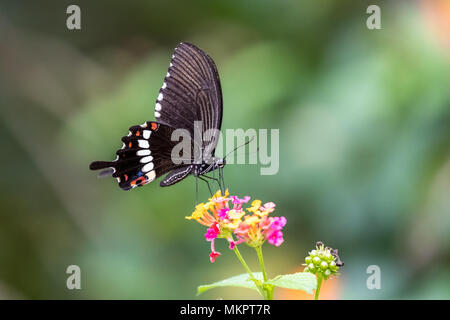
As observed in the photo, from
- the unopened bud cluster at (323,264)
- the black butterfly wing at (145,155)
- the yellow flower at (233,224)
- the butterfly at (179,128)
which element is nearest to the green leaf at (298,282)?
the unopened bud cluster at (323,264)

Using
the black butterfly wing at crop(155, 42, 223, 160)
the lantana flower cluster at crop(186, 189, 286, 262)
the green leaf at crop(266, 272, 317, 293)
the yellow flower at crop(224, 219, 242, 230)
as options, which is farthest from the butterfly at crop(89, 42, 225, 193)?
the green leaf at crop(266, 272, 317, 293)

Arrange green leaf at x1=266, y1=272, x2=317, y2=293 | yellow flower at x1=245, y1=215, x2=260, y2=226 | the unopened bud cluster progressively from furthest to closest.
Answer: the unopened bud cluster → yellow flower at x1=245, y1=215, x2=260, y2=226 → green leaf at x1=266, y1=272, x2=317, y2=293

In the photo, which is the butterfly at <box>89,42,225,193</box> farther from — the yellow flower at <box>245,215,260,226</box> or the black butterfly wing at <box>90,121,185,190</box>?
the yellow flower at <box>245,215,260,226</box>

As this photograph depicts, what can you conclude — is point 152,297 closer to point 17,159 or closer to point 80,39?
point 17,159

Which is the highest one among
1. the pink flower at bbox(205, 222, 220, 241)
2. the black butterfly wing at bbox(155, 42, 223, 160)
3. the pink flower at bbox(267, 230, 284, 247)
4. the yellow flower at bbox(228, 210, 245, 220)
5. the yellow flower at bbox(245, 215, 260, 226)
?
the black butterfly wing at bbox(155, 42, 223, 160)

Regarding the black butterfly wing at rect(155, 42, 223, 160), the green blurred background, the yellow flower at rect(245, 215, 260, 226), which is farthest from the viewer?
the green blurred background

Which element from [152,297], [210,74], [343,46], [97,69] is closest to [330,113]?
[343,46]

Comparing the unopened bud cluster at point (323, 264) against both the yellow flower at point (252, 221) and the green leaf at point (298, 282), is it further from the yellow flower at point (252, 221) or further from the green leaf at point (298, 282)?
the yellow flower at point (252, 221)
